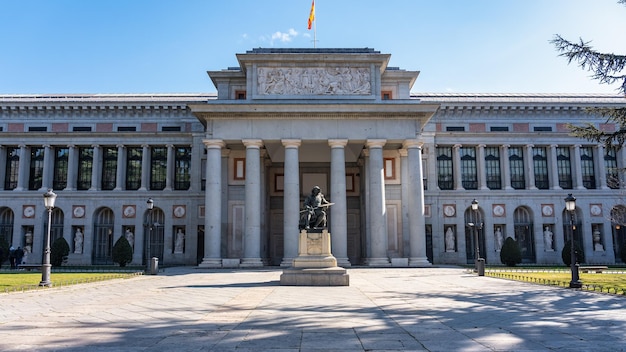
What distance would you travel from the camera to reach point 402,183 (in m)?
40.0

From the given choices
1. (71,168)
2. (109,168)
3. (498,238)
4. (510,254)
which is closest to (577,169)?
(498,238)

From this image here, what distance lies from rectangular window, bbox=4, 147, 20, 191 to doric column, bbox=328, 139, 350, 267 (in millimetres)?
34935

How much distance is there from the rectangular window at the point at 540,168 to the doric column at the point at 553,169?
49cm

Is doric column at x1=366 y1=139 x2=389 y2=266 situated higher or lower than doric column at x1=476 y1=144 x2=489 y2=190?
lower

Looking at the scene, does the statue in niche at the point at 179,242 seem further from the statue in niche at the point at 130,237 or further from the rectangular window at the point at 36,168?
the rectangular window at the point at 36,168

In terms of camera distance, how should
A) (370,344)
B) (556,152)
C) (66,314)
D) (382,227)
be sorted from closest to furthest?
1. (370,344)
2. (66,314)
3. (382,227)
4. (556,152)

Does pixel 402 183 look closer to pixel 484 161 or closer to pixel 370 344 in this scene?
pixel 484 161

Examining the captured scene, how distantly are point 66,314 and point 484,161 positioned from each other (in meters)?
46.2

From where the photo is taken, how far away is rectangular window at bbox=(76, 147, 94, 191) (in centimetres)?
5094

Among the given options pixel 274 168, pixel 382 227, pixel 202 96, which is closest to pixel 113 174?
pixel 202 96

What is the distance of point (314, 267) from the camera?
22.4 metres

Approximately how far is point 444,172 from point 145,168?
30954mm

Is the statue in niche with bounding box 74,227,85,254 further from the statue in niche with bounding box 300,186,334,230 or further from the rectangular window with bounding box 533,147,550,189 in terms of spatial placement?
the rectangular window with bounding box 533,147,550,189

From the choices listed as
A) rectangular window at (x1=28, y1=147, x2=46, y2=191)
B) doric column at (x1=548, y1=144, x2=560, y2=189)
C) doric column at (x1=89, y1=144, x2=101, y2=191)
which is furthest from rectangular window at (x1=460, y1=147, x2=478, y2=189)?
rectangular window at (x1=28, y1=147, x2=46, y2=191)
